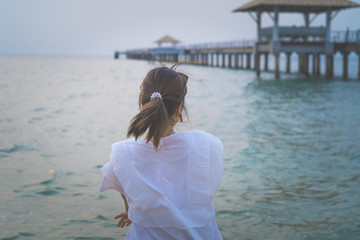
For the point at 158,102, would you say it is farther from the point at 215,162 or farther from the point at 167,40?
the point at 167,40

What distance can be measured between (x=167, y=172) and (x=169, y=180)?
4 centimetres

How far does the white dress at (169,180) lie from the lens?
177 centimetres

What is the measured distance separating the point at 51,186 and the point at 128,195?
3704mm

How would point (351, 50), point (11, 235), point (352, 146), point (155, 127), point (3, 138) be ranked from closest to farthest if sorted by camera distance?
point (155, 127) → point (11, 235) → point (352, 146) → point (3, 138) → point (351, 50)

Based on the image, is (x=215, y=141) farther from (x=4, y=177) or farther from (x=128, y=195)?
(x=4, y=177)

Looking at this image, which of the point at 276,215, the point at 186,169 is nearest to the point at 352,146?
the point at 276,215

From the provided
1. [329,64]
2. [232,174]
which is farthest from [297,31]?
[232,174]

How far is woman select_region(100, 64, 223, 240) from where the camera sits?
1759 mm

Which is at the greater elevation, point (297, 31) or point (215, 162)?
point (297, 31)

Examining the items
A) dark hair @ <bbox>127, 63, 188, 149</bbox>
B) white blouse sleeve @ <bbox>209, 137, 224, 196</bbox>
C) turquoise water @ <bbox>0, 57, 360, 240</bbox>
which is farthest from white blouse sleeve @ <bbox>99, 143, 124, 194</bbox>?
turquoise water @ <bbox>0, 57, 360, 240</bbox>

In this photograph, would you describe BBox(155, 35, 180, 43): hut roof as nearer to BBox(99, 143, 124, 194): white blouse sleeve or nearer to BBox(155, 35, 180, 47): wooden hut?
BBox(155, 35, 180, 47): wooden hut

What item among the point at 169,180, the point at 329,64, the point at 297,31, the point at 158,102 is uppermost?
the point at 297,31

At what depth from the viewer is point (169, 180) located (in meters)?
1.80

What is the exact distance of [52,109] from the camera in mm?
14102
